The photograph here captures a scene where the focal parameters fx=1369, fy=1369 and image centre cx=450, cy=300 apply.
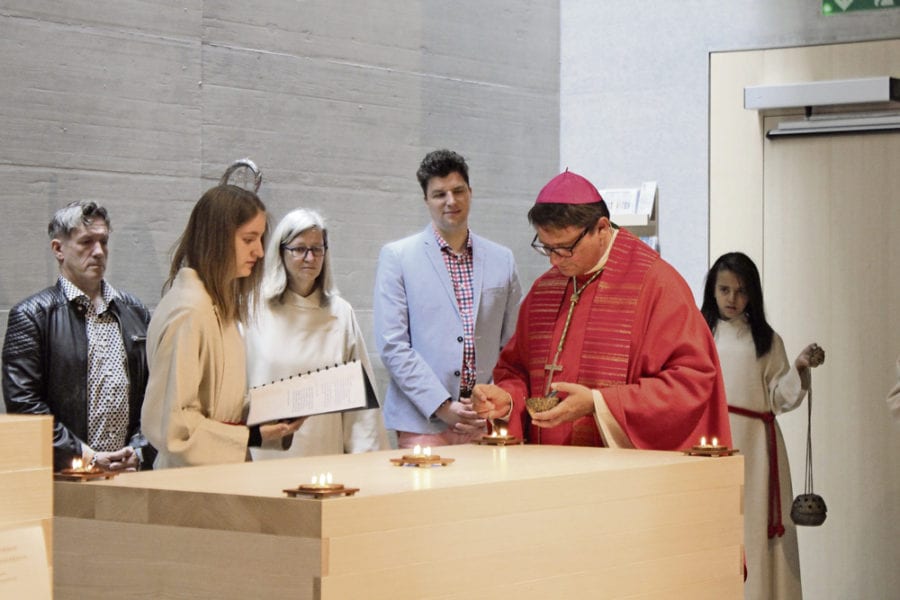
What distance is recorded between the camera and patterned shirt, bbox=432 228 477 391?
581 cm

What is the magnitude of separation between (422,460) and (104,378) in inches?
74.2

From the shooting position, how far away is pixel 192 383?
12.4 ft

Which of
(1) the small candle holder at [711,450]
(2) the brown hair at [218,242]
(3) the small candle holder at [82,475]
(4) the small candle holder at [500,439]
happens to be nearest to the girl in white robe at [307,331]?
(2) the brown hair at [218,242]

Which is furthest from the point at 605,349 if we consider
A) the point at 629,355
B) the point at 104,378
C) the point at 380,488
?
the point at 104,378

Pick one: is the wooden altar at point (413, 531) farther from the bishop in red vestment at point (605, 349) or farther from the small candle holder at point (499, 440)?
the bishop in red vestment at point (605, 349)

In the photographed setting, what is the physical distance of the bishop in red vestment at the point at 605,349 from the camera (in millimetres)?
3756

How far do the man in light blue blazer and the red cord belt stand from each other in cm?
112

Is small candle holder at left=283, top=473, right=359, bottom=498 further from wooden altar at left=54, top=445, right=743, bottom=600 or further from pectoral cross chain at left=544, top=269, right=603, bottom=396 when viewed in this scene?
pectoral cross chain at left=544, top=269, right=603, bottom=396

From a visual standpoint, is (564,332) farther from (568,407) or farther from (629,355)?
(568,407)

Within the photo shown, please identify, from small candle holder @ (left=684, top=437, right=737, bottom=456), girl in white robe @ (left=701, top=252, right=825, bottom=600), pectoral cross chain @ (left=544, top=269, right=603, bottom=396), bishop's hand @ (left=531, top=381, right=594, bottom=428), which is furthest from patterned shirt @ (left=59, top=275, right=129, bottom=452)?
girl in white robe @ (left=701, top=252, right=825, bottom=600)

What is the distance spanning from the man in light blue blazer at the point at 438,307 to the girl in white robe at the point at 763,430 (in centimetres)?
104

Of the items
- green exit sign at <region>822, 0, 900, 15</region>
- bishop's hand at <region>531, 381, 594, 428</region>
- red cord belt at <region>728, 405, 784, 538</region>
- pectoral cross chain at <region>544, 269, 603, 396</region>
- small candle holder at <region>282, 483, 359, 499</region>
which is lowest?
red cord belt at <region>728, 405, 784, 538</region>

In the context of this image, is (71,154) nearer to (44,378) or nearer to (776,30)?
(44,378)

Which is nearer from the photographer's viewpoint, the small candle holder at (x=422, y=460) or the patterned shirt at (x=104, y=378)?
the small candle holder at (x=422, y=460)
